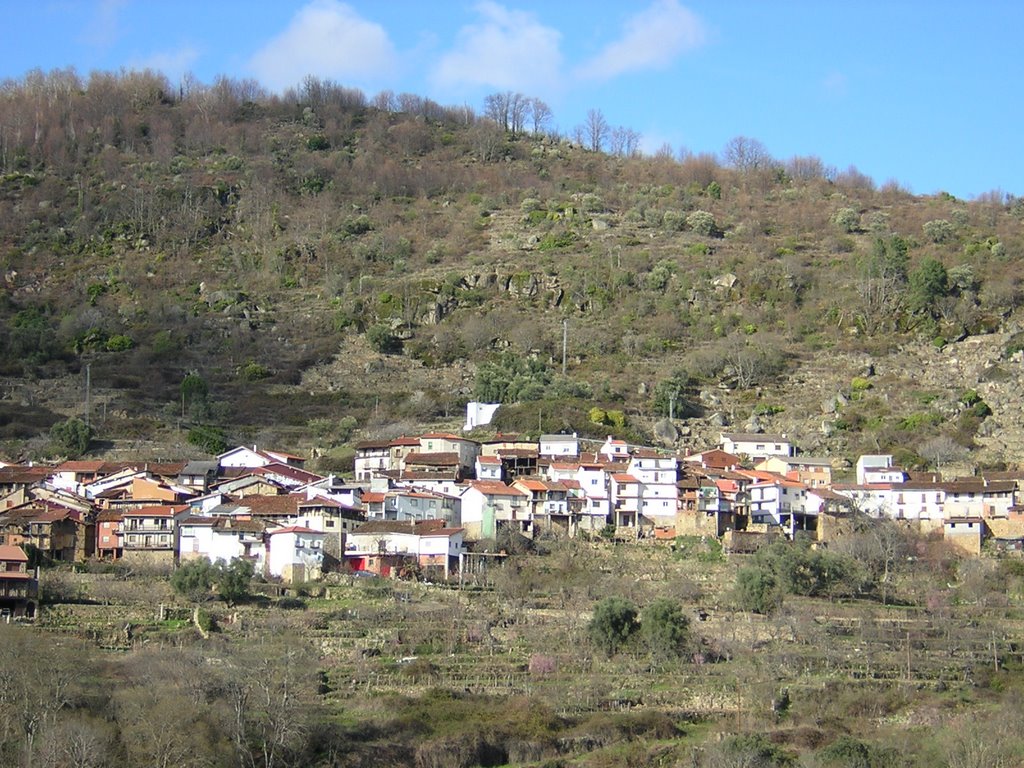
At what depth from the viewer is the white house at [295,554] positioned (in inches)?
2105

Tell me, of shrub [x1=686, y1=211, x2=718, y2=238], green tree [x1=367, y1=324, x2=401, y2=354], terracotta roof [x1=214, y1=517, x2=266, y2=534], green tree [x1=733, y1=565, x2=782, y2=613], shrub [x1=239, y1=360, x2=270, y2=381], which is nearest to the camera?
green tree [x1=733, y1=565, x2=782, y2=613]

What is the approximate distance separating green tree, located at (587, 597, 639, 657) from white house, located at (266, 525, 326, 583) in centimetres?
987

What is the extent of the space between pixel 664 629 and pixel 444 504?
43.3ft

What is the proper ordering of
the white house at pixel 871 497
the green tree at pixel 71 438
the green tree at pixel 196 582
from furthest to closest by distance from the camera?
the green tree at pixel 71 438
the white house at pixel 871 497
the green tree at pixel 196 582

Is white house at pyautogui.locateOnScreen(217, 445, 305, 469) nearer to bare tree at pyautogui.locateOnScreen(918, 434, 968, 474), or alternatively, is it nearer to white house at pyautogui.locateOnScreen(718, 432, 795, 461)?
white house at pyautogui.locateOnScreen(718, 432, 795, 461)

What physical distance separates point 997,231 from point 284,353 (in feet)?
141

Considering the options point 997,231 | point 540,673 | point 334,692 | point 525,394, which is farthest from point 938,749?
point 997,231

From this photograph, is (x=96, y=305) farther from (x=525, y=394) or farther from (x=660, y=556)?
(x=660, y=556)

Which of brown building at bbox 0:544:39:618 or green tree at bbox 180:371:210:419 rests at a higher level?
green tree at bbox 180:371:210:419

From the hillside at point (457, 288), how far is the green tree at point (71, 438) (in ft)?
3.93

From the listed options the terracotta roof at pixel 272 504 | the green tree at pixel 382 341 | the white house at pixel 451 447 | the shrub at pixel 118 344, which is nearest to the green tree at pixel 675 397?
the white house at pixel 451 447

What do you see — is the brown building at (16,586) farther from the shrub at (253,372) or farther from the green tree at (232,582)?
the shrub at (253,372)

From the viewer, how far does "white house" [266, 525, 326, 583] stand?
53469 mm

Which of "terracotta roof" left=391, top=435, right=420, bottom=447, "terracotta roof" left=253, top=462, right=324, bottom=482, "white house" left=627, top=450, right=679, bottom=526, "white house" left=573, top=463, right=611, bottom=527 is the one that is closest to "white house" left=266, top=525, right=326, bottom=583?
"terracotta roof" left=253, top=462, right=324, bottom=482
